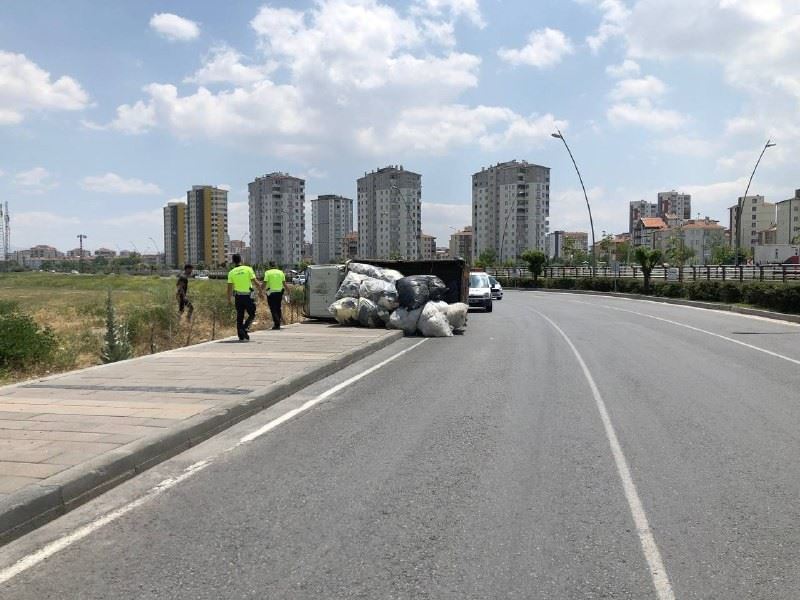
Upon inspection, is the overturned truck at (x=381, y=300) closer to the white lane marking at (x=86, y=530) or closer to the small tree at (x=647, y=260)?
the white lane marking at (x=86, y=530)

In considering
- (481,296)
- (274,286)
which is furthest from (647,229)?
(274,286)

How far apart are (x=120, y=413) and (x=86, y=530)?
2894mm

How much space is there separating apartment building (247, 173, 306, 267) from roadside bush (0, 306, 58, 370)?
115 meters

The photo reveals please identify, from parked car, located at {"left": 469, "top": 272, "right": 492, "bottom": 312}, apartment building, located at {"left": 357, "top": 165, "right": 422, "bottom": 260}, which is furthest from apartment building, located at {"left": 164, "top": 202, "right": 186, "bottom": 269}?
parked car, located at {"left": 469, "top": 272, "right": 492, "bottom": 312}

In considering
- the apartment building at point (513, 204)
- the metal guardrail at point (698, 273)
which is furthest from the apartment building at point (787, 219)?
the metal guardrail at point (698, 273)

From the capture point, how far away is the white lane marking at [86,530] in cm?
386

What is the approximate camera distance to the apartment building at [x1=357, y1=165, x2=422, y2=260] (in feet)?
395

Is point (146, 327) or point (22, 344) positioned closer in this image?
point (22, 344)

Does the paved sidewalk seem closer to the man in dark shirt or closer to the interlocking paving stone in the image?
the interlocking paving stone

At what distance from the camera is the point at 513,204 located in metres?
139

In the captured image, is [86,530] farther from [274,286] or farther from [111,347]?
[274,286]

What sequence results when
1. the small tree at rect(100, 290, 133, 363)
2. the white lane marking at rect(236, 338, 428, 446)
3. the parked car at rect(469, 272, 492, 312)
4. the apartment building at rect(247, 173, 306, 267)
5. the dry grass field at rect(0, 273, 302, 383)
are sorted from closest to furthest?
the white lane marking at rect(236, 338, 428, 446), the small tree at rect(100, 290, 133, 363), the dry grass field at rect(0, 273, 302, 383), the parked car at rect(469, 272, 492, 312), the apartment building at rect(247, 173, 306, 267)

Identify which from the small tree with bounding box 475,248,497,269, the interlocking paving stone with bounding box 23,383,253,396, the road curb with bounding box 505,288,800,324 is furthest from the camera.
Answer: the small tree with bounding box 475,248,497,269

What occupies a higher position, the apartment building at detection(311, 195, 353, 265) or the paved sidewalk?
the apartment building at detection(311, 195, 353, 265)
